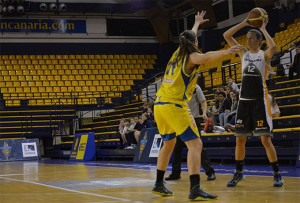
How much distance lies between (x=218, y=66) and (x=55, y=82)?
9273 millimetres

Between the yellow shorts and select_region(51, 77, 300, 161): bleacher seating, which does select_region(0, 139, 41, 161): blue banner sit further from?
the yellow shorts

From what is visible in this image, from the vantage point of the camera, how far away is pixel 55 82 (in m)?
28.1

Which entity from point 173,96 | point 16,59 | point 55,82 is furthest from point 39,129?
point 173,96

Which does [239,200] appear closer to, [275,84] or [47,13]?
[275,84]

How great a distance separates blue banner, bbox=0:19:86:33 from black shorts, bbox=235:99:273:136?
25173mm

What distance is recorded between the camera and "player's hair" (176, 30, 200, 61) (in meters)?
5.67

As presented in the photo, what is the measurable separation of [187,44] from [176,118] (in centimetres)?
84

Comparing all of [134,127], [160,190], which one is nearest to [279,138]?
[160,190]

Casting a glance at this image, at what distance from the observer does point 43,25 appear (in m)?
30.5

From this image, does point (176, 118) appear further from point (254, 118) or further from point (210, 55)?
point (254, 118)

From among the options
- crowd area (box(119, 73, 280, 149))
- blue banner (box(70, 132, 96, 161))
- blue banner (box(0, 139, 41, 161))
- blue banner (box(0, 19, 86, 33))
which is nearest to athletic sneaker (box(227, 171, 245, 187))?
crowd area (box(119, 73, 280, 149))

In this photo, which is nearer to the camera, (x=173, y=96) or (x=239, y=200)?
(x=239, y=200)

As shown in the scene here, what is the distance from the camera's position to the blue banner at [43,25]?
29766 millimetres

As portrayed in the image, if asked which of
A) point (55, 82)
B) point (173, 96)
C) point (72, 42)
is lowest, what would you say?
point (173, 96)
